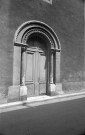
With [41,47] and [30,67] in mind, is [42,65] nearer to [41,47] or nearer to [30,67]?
[30,67]

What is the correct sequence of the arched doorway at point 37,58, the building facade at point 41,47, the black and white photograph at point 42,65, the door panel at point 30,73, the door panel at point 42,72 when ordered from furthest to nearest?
the door panel at point 42,72, the door panel at point 30,73, the arched doorway at point 37,58, the building facade at point 41,47, the black and white photograph at point 42,65

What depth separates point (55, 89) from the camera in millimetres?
7047

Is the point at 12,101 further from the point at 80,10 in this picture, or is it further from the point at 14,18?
the point at 80,10

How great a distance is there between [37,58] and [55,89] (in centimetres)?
203

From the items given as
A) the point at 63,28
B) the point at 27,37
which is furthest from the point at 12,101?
the point at 63,28

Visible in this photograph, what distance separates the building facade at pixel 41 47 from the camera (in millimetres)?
5605

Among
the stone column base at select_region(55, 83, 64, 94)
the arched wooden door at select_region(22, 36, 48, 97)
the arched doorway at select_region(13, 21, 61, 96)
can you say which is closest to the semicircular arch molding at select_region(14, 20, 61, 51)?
the arched doorway at select_region(13, 21, 61, 96)

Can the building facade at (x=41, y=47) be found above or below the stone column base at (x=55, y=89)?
above

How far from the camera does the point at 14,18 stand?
582 cm

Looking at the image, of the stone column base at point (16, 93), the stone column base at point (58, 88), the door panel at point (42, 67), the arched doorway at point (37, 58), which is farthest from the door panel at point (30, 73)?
the stone column base at point (58, 88)

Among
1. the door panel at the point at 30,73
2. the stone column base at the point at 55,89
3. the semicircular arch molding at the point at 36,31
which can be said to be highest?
the semicircular arch molding at the point at 36,31

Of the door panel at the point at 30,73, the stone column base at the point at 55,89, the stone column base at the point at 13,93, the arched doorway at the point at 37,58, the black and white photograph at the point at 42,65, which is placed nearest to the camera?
the black and white photograph at the point at 42,65

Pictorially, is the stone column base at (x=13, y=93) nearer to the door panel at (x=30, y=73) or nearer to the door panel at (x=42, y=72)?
the door panel at (x=30, y=73)

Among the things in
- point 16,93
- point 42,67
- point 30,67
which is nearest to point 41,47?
point 42,67
